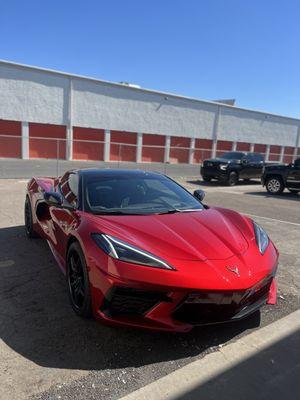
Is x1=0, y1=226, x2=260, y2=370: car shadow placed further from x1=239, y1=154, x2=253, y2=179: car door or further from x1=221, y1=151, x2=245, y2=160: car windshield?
x1=221, y1=151, x2=245, y2=160: car windshield

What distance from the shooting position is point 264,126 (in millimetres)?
46250

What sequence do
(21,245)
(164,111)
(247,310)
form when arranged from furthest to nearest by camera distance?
1. (164,111)
2. (21,245)
3. (247,310)

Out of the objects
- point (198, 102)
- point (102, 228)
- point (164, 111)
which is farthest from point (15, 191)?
point (198, 102)

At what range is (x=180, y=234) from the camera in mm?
3557

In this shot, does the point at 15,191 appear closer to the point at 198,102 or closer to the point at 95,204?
the point at 95,204

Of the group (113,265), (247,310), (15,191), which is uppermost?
(113,265)

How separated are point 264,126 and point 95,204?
45.3 metres

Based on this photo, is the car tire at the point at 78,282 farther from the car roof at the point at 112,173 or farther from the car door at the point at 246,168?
the car door at the point at 246,168

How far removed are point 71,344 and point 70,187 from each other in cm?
221

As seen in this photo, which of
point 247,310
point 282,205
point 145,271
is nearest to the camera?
point 145,271

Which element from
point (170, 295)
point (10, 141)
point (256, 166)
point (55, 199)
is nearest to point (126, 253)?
point (170, 295)

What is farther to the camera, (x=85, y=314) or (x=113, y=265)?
(x=85, y=314)

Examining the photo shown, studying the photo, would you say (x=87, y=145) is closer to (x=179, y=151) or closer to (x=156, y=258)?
(x=179, y=151)

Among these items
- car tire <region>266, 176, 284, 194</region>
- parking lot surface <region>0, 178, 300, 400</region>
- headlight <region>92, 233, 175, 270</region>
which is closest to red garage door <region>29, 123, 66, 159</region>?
car tire <region>266, 176, 284, 194</region>
